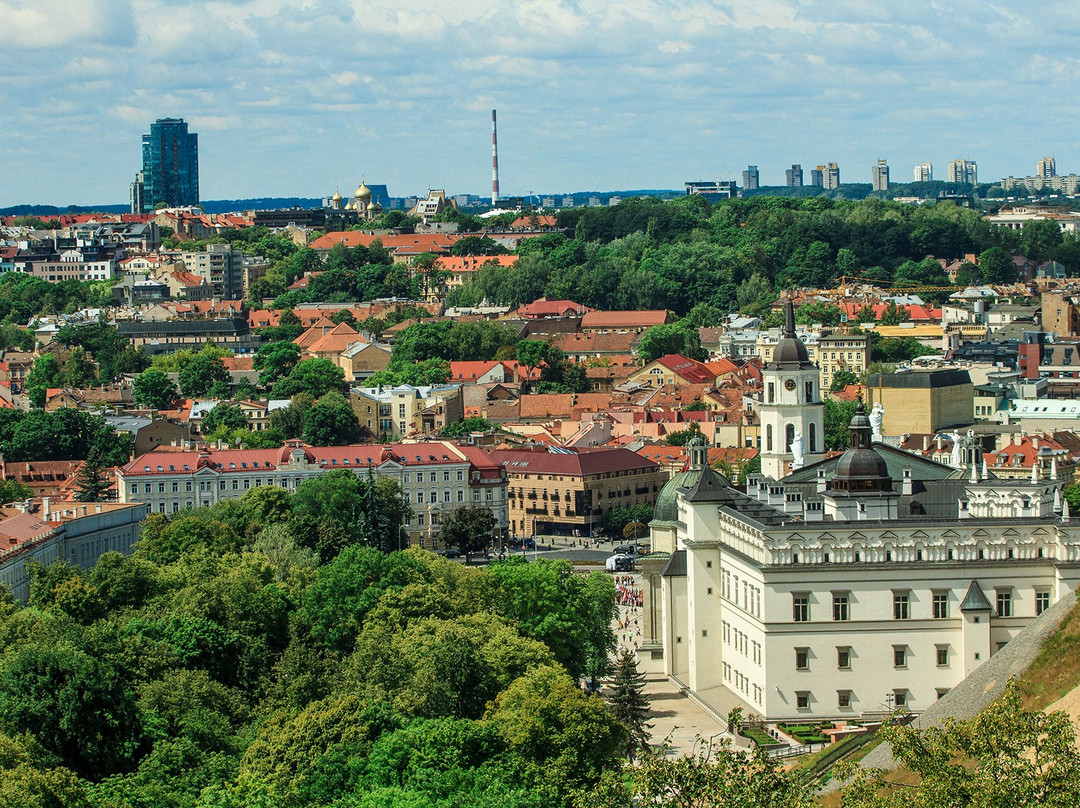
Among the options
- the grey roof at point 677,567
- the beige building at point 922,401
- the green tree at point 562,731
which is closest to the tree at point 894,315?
the beige building at point 922,401

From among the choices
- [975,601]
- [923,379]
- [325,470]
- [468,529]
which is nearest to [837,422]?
[923,379]

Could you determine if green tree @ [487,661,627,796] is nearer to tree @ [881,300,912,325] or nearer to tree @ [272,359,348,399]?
tree @ [272,359,348,399]

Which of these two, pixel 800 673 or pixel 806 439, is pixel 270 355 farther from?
pixel 800 673

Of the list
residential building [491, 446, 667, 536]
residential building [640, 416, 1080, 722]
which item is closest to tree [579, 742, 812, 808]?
residential building [640, 416, 1080, 722]

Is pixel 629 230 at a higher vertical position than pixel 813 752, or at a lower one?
higher

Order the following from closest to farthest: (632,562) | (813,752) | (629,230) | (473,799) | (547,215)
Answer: (473,799) < (813,752) < (632,562) < (629,230) < (547,215)

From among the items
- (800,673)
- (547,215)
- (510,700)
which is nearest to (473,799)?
(510,700)

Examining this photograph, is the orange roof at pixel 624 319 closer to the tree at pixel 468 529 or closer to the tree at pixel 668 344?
the tree at pixel 668 344
